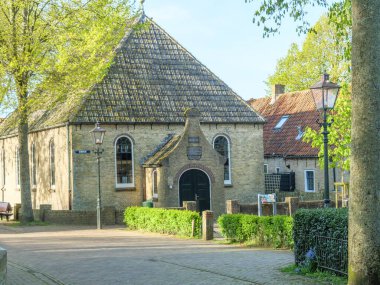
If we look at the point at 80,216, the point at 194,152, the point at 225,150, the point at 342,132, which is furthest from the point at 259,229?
the point at 225,150

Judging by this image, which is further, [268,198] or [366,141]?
[268,198]

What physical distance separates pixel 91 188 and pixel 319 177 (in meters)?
14.1

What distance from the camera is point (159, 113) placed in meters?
33.8

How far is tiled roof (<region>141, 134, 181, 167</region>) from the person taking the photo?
103 feet

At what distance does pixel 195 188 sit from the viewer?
32.0 m

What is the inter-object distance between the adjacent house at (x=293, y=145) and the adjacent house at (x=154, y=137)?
17.8 feet

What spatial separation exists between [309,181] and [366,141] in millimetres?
30891

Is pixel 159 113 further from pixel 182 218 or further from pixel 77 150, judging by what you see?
pixel 182 218

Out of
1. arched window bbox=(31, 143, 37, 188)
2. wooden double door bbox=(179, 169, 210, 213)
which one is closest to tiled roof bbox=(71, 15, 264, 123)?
wooden double door bbox=(179, 169, 210, 213)

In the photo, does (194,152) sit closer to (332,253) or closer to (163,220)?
(163,220)

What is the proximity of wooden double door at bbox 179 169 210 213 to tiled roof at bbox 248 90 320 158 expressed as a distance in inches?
382

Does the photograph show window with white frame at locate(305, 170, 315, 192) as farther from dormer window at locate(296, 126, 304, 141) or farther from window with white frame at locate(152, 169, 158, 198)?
A: window with white frame at locate(152, 169, 158, 198)

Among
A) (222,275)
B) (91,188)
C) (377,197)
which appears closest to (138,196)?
(91,188)

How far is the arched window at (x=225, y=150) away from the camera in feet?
115
